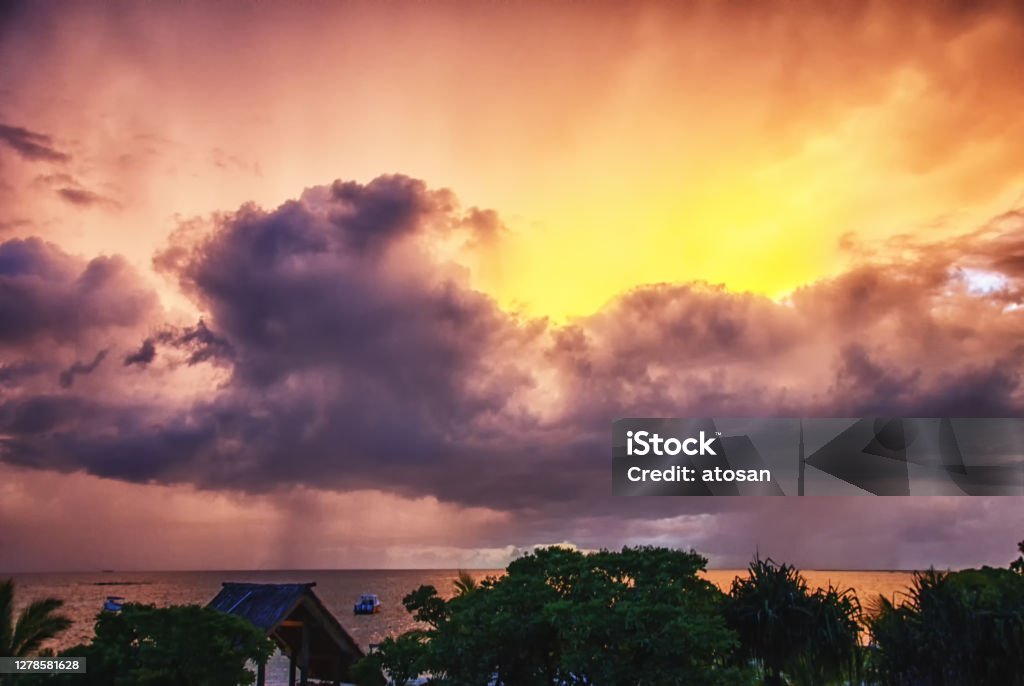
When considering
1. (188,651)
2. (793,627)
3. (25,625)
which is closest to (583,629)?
(793,627)

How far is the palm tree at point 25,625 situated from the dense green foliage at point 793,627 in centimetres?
2036

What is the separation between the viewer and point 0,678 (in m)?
21.7

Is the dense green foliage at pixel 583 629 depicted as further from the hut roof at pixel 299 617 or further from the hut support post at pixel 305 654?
the hut support post at pixel 305 654

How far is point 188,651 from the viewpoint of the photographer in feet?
62.8

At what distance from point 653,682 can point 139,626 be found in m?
11.4

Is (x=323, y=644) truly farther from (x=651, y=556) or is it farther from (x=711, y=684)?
(x=711, y=684)

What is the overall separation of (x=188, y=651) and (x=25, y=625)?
11.7 meters

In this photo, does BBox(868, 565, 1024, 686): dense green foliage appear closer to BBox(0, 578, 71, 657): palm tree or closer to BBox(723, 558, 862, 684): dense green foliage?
BBox(723, 558, 862, 684): dense green foliage

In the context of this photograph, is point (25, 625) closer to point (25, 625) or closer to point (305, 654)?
point (25, 625)

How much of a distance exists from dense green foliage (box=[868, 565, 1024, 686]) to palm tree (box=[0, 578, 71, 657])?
926 inches

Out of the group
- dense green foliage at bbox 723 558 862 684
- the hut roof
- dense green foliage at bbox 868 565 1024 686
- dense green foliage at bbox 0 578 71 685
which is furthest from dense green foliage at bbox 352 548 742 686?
dense green foliage at bbox 0 578 71 685

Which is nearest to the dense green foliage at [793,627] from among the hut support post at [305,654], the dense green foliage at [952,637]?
the dense green foliage at [952,637]

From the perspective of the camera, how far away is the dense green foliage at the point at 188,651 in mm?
19094

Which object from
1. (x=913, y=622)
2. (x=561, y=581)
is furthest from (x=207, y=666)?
(x=913, y=622)
